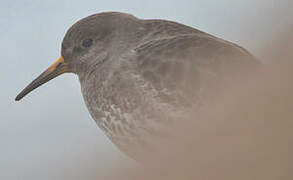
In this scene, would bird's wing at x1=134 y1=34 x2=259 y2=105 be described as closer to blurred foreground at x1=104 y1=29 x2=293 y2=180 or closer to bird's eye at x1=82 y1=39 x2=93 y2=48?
bird's eye at x1=82 y1=39 x2=93 y2=48

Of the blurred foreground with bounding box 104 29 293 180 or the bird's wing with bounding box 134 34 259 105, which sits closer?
the blurred foreground with bounding box 104 29 293 180

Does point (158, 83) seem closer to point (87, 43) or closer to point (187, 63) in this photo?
point (187, 63)

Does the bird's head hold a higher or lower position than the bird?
higher

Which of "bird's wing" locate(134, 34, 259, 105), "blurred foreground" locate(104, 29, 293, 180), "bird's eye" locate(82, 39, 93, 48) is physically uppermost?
"bird's eye" locate(82, 39, 93, 48)

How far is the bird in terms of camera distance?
107cm

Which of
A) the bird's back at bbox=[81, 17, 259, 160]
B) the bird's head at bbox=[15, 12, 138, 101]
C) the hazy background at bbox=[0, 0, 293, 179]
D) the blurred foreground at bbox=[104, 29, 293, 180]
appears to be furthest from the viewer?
the hazy background at bbox=[0, 0, 293, 179]

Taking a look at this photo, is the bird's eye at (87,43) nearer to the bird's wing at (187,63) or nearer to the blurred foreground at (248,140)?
the bird's wing at (187,63)

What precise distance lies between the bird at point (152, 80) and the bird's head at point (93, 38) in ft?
0.10

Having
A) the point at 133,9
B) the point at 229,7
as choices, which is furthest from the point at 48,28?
the point at 229,7

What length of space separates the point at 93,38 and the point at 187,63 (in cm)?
36

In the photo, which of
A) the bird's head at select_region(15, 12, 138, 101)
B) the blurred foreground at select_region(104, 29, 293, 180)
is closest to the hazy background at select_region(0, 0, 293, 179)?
the bird's head at select_region(15, 12, 138, 101)

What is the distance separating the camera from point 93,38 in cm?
134

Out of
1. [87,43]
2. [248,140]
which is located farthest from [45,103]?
[248,140]

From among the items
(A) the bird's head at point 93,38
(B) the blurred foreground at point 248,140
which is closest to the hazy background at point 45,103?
(A) the bird's head at point 93,38
